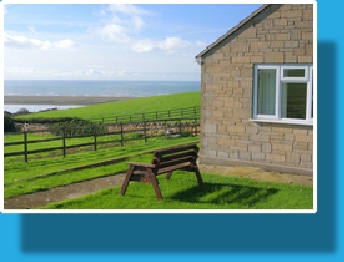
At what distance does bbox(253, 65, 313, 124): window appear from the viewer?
39.2ft

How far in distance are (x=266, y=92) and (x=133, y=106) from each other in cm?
1120

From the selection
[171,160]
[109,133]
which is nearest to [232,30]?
[171,160]

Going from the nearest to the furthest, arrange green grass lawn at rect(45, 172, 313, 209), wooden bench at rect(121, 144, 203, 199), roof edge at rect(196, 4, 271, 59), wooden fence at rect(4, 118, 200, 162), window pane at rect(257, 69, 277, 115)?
green grass lawn at rect(45, 172, 313, 209) → wooden bench at rect(121, 144, 203, 199) → roof edge at rect(196, 4, 271, 59) → window pane at rect(257, 69, 277, 115) → wooden fence at rect(4, 118, 200, 162)

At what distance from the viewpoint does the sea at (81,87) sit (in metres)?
11.4

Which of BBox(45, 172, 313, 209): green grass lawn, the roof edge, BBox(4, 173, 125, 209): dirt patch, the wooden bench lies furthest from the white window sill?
BBox(4, 173, 125, 209): dirt patch

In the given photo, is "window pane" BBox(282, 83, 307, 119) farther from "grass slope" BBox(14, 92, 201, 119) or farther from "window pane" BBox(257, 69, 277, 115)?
"grass slope" BBox(14, 92, 201, 119)

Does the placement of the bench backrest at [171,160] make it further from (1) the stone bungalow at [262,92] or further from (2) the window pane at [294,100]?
(2) the window pane at [294,100]

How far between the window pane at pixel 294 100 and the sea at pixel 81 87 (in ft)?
6.48

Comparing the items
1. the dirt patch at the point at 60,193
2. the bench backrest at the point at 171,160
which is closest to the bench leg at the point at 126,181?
the bench backrest at the point at 171,160

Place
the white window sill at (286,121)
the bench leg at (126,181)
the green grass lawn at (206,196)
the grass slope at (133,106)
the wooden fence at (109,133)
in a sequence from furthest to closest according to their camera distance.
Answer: the grass slope at (133,106) → the wooden fence at (109,133) → the white window sill at (286,121) → the bench leg at (126,181) → the green grass lawn at (206,196)

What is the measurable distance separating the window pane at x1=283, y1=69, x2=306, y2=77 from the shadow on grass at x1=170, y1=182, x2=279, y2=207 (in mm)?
2233

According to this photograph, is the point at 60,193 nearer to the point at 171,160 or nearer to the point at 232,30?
the point at 171,160

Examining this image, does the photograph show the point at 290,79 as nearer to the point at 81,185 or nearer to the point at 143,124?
the point at 81,185

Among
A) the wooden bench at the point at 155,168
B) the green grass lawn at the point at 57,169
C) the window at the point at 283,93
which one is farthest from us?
the window at the point at 283,93
